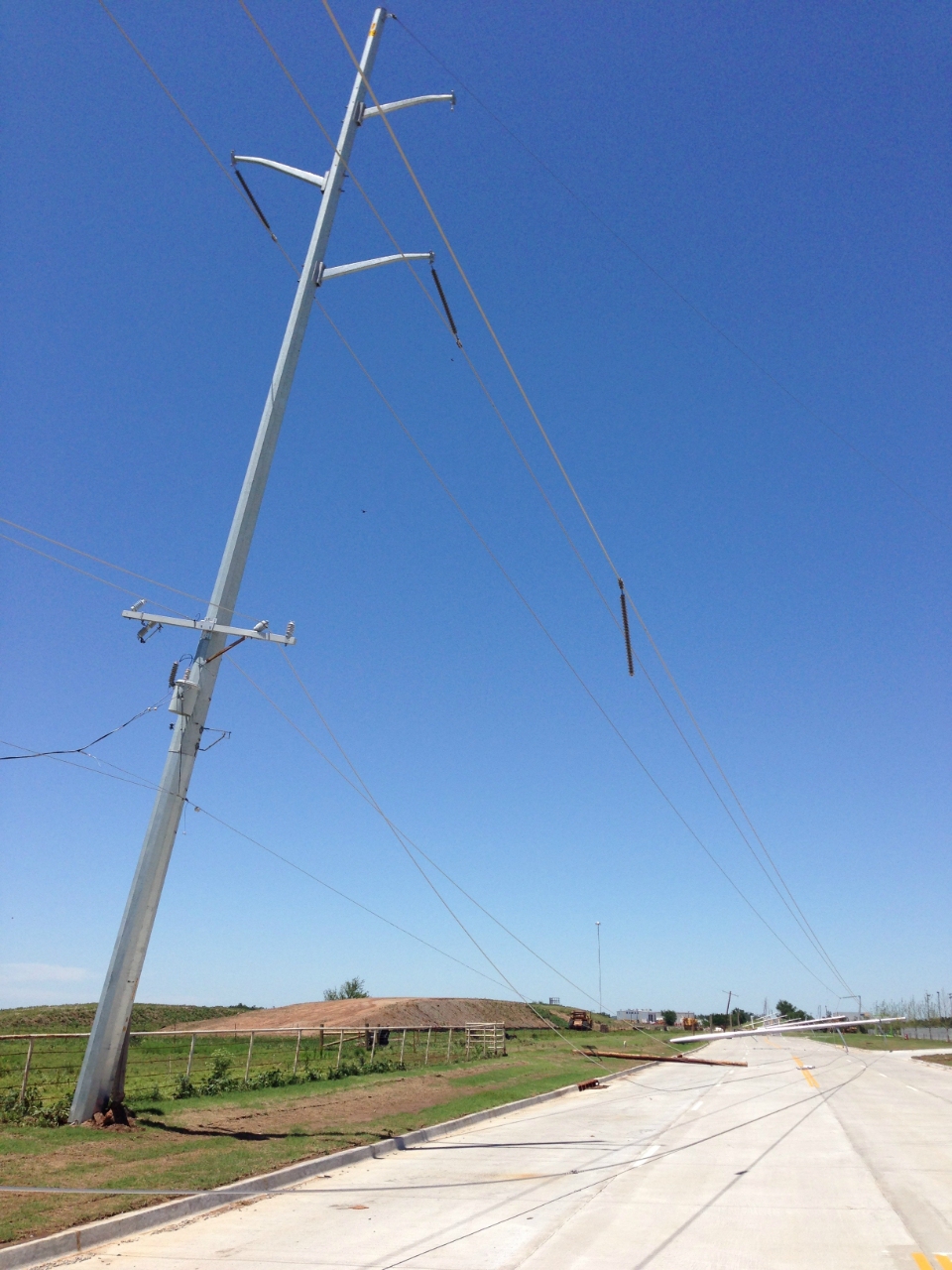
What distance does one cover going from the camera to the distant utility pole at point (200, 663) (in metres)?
13.7

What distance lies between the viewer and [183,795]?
14.9 m

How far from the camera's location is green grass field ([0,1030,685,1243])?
30.9 ft

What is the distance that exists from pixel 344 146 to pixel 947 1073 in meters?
38.6

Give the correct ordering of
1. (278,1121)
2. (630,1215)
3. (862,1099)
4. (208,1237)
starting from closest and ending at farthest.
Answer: (208,1237), (630,1215), (278,1121), (862,1099)

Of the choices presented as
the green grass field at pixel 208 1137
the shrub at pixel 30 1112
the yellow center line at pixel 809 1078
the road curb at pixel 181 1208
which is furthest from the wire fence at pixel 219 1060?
the yellow center line at pixel 809 1078

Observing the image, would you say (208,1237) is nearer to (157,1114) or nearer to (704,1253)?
(704,1253)

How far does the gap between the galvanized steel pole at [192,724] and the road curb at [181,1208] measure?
3.45 meters

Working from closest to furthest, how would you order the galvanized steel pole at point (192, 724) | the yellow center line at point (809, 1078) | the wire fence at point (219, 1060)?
the galvanized steel pole at point (192, 724) < the wire fence at point (219, 1060) < the yellow center line at point (809, 1078)

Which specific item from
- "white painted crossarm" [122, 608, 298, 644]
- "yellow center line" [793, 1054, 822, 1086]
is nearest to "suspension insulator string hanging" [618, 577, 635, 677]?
"white painted crossarm" [122, 608, 298, 644]

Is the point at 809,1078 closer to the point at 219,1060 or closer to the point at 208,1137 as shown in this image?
the point at 219,1060

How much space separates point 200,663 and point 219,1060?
10.8 metres

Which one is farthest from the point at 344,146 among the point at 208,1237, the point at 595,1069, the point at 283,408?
the point at 595,1069

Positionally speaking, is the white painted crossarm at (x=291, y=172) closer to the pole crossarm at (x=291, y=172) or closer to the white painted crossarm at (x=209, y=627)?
the pole crossarm at (x=291, y=172)

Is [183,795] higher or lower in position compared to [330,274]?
lower
